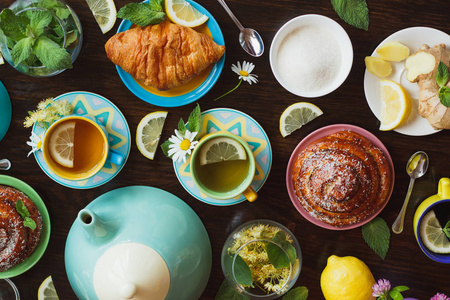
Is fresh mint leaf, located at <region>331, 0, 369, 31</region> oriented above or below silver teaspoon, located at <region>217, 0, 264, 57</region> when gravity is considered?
above

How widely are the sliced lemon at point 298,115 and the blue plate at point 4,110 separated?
987 millimetres

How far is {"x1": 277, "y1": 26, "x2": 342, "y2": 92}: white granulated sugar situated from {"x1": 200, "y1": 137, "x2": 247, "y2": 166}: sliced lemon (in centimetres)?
29

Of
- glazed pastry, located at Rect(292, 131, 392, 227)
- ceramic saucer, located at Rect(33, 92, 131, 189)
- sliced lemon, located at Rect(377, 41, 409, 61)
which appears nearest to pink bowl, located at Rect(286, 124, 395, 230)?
glazed pastry, located at Rect(292, 131, 392, 227)

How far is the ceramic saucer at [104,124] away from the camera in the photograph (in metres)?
1.49

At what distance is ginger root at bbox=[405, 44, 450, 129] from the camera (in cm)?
139

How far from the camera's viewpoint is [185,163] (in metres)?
1.49

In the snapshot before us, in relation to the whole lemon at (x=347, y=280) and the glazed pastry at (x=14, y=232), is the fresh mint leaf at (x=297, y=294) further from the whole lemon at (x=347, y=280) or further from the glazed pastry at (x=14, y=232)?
the glazed pastry at (x=14, y=232)

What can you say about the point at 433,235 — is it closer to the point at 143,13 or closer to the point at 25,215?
the point at 143,13

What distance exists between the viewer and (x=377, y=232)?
1.51m

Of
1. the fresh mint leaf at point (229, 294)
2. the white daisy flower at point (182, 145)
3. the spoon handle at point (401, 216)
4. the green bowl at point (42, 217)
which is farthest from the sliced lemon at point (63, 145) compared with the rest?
the spoon handle at point (401, 216)

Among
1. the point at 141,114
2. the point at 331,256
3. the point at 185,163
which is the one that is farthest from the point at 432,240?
the point at 141,114

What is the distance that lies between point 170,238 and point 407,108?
0.91 m

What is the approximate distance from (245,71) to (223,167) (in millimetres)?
351

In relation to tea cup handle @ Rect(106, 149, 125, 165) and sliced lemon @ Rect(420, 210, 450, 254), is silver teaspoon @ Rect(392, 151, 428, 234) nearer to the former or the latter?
sliced lemon @ Rect(420, 210, 450, 254)
